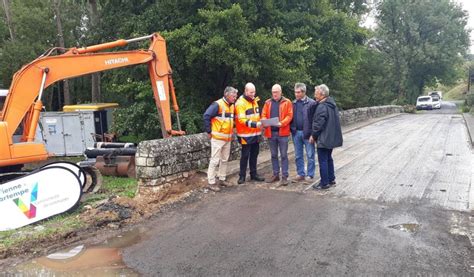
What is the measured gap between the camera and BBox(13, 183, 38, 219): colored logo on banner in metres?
6.01

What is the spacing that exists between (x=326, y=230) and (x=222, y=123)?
3.00 m

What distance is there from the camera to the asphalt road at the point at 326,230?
437cm

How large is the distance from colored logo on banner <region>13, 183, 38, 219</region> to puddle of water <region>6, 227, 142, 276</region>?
1404 millimetres

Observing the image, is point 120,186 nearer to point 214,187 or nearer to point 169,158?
point 169,158

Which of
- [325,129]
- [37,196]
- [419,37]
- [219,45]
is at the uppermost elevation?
[419,37]

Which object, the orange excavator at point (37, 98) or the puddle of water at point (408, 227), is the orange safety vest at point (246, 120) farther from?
the puddle of water at point (408, 227)

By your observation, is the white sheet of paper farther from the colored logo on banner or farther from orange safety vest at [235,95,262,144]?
the colored logo on banner

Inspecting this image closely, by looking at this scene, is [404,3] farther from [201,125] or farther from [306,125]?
[306,125]

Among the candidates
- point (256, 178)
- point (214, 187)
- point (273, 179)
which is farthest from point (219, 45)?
point (214, 187)

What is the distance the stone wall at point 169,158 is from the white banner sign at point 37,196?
119 centimetres

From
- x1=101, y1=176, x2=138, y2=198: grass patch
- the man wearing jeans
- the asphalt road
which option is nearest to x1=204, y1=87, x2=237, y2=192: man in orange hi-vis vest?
the asphalt road

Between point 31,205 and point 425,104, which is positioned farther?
point 425,104

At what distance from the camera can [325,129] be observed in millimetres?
7312

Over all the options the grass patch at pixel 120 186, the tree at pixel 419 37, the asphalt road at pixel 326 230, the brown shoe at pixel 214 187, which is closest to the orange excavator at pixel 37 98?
the grass patch at pixel 120 186
